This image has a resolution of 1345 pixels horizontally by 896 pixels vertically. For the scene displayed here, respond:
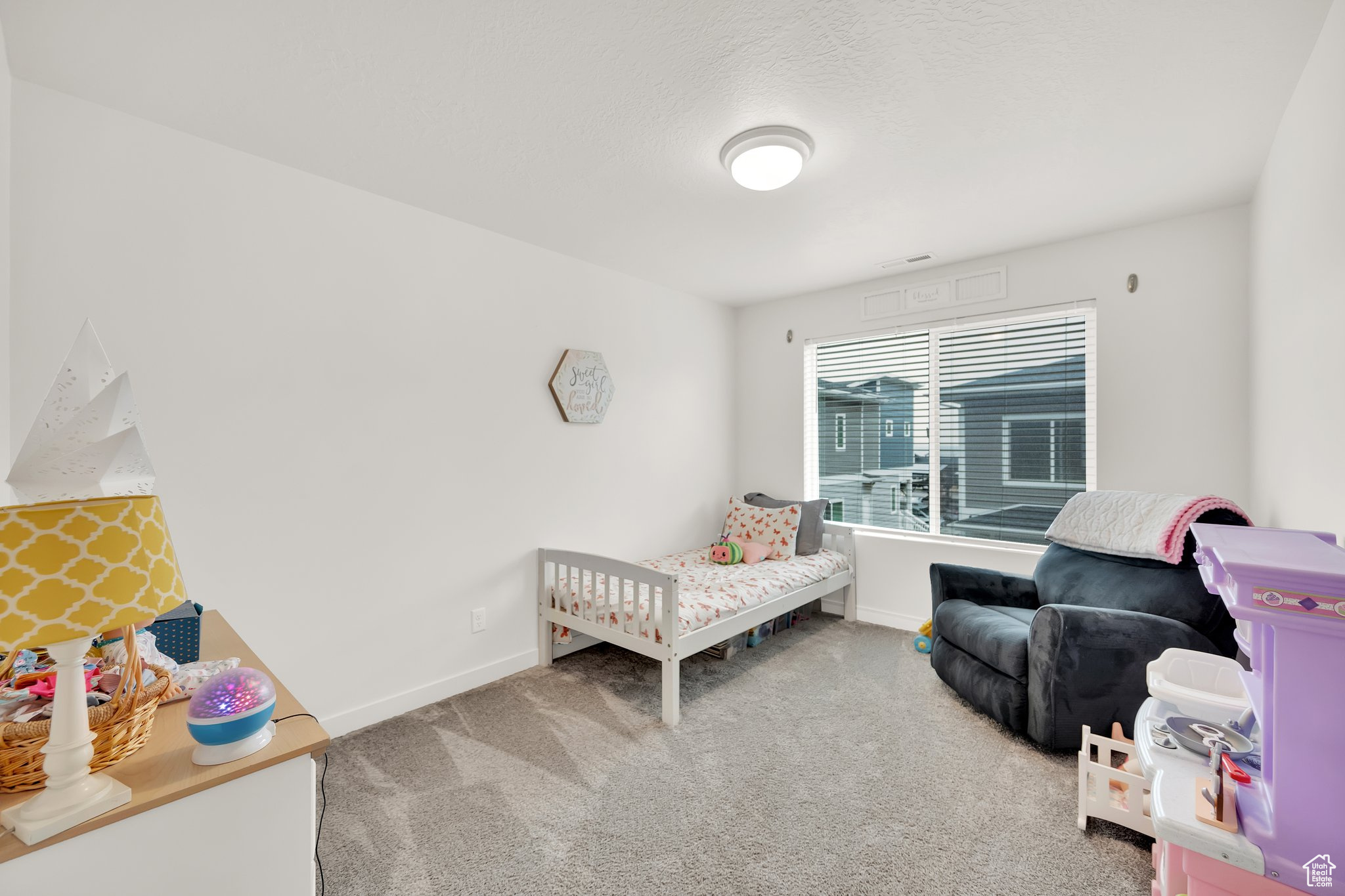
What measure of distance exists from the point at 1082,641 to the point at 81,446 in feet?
9.37

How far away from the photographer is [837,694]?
2795 mm

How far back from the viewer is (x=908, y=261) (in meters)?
3.42

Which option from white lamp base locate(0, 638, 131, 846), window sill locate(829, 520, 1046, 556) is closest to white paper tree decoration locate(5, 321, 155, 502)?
white lamp base locate(0, 638, 131, 846)

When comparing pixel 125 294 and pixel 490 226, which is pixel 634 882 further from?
pixel 490 226

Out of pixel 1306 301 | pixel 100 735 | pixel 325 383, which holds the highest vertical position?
pixel 1306 301

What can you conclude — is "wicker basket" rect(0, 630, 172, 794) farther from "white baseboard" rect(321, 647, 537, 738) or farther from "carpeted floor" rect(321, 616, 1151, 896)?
"white baseboard" rect(321, 647, 537, 738)

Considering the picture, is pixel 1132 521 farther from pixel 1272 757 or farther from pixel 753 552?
pixel 753 552

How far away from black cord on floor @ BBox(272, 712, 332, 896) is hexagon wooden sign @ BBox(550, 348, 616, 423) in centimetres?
189

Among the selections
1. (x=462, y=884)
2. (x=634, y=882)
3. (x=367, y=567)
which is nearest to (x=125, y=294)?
(x=367, y=567)

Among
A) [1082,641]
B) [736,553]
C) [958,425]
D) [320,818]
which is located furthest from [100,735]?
[958,425]

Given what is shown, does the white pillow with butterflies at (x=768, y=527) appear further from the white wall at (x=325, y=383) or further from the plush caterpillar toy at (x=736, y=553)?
the white wall at (x=325, y=383)

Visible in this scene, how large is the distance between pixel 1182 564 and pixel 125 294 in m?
4.05

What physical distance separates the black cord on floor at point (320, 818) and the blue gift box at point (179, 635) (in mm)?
350

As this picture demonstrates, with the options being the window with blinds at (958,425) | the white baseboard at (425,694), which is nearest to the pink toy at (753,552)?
the window with blinds at (958,425)
